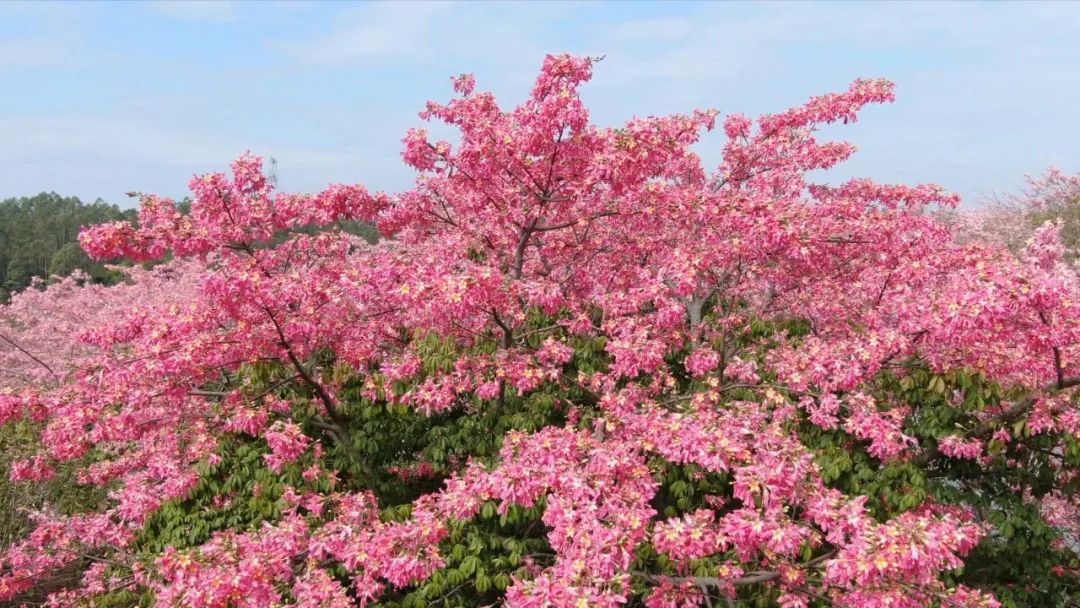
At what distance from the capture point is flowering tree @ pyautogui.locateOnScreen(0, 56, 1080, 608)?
4883mm

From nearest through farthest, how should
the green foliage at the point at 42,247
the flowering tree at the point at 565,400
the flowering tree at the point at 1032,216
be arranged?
the flowering tree at the point at 565,400
the flowering tree at the point at 1032,216
the green foliage at the point at 42,247

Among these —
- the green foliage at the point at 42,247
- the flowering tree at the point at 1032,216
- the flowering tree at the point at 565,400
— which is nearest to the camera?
the flowering tree at the point at 565,400

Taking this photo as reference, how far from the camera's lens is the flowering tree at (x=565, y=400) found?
4.88m

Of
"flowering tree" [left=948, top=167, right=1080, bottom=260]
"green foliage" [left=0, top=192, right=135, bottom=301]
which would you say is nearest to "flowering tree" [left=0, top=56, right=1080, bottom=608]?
"flowering tree" [left=948, top=167, right=1080, bottom=260]

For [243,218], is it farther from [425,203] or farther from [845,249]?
[845,249]

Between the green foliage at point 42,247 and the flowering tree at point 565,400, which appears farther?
the green foliage at point 42,247

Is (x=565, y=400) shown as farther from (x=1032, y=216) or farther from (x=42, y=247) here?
(x=42, y=247)

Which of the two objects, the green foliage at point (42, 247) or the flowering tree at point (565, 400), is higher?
the green foliage at point (42, 247)

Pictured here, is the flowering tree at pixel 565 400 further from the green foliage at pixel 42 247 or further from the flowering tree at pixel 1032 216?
the green foliage at pixel 42 247

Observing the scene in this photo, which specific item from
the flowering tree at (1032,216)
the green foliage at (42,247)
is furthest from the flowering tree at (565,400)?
the green foliage at (42,247)

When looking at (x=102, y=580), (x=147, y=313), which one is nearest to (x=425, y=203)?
(x=147, y=313)

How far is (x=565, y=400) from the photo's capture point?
7.17 m

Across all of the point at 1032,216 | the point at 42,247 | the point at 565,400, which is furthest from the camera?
the point at 42,247

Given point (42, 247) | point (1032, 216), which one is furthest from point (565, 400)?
point (42, 247)
